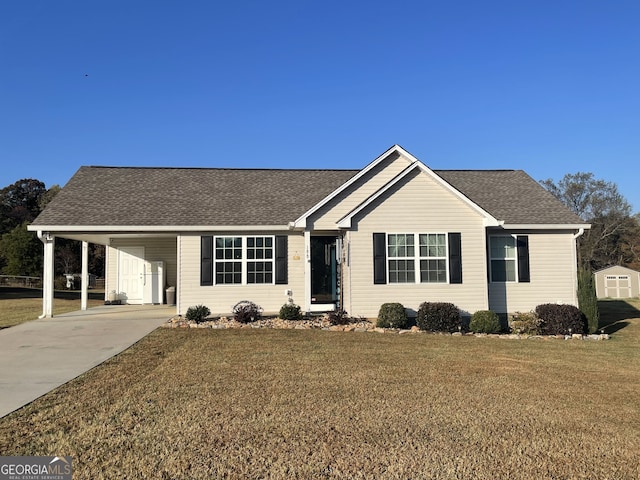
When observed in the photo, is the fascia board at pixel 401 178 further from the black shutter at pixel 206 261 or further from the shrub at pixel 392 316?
the black shutter at pixel 206 261

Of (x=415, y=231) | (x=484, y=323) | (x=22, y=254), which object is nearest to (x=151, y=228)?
(x=415, y=231)

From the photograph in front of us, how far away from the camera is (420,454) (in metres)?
4.46

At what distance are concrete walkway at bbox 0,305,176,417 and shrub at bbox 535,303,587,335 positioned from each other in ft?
34.9

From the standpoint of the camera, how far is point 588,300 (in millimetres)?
13938

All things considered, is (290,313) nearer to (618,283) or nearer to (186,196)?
(186,196)

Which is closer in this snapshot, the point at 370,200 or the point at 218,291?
the point at 370,200

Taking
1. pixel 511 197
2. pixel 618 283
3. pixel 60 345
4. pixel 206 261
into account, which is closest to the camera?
pixel 60 345

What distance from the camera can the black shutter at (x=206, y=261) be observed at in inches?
582

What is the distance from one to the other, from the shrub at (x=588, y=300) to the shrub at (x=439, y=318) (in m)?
4.18

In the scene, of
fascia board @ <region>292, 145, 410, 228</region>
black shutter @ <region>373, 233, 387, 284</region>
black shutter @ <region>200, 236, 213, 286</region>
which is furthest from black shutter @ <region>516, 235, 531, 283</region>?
black shutter @ <region>200, 236, 213, 286</region>

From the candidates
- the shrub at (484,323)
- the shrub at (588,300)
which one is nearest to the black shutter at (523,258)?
the shrub at (588,300)

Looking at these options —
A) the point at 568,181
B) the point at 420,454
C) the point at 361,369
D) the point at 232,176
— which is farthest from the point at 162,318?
the point at 568,181

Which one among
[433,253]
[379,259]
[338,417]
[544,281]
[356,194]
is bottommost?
[338,417]

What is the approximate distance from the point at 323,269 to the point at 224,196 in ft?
14.2
